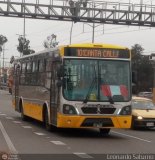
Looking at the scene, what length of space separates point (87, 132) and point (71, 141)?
144 inches

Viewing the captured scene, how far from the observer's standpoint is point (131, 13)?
49250mm

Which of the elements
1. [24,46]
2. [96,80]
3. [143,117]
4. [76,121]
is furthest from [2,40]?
[76,121]

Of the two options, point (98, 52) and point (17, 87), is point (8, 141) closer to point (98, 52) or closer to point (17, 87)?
point (98, 52)

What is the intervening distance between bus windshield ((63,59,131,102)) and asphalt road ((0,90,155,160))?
140 cm

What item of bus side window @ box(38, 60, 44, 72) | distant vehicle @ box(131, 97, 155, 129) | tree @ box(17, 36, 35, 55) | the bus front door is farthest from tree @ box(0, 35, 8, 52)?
bus side window @ box(38, 60, 44, 72)

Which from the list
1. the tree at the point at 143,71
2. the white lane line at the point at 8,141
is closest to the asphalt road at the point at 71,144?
the white lane line at the point at 8,141

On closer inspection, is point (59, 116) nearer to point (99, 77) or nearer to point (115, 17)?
point (99, 77)

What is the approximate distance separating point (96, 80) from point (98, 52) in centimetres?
99

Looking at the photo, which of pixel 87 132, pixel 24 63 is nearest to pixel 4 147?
pixel 87 132

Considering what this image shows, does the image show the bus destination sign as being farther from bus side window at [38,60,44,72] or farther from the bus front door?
the bus front door

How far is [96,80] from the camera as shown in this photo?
1747 centimetres

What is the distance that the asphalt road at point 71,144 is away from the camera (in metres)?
12.7

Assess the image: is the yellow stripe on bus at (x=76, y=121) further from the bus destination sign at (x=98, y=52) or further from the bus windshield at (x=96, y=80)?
the bus destination sign at (x=98, y=52)

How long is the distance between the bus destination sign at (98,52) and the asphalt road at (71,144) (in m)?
2.71
